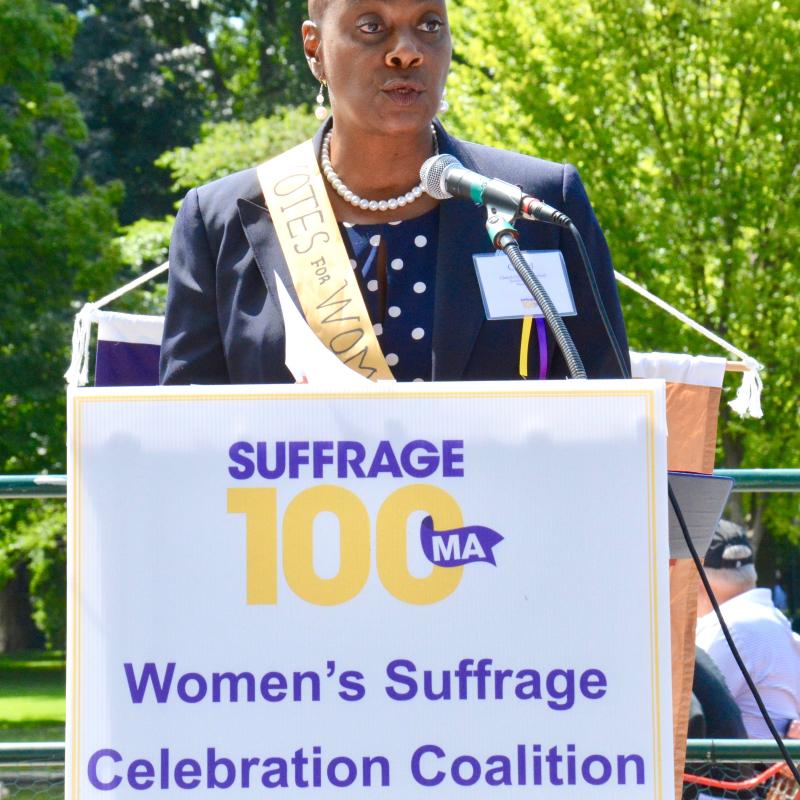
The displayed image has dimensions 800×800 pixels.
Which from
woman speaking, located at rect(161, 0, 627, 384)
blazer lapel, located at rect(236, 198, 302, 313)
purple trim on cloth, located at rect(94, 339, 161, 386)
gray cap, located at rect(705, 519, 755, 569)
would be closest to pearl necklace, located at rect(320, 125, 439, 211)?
woman speaking, located at rect(161, 0, 627, 384)

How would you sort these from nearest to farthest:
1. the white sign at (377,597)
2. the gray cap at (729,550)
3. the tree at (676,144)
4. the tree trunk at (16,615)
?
the white sign at (377,597) < the gray cap at (729,550) < the tree at (676,144) < the tree trunk at (16,615)

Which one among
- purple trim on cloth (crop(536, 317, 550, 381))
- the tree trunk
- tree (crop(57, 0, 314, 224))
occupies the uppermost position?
tree (crop(57, 0, 314, 224))

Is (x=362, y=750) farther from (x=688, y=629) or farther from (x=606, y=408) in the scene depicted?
(x=688, y=629)

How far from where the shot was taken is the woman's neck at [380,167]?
7.44ft

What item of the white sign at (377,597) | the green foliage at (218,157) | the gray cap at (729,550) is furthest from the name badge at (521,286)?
the green foliage at (218,157)

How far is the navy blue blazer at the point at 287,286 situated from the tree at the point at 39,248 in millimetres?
16710

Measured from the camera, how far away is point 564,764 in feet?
5.31

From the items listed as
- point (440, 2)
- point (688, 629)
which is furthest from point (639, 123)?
point (440, 2)

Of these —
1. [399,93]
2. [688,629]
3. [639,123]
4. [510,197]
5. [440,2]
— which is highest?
[639,123]

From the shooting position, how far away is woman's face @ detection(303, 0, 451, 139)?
83.2 inches

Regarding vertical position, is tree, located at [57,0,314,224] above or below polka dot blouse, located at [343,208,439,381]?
above

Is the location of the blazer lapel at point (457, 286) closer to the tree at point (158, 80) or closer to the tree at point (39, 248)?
the tree at point (39, 248)

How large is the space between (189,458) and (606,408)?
18.1 inches

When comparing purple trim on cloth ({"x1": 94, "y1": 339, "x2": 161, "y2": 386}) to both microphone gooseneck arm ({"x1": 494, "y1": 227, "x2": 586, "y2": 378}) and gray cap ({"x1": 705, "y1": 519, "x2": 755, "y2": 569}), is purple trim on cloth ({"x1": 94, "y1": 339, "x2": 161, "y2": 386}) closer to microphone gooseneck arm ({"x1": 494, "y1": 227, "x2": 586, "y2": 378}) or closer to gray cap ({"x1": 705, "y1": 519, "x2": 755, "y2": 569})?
microphone gooseneck arm ({"x1": 494, "y1": 227, "x2": 586, "y2": 378})
